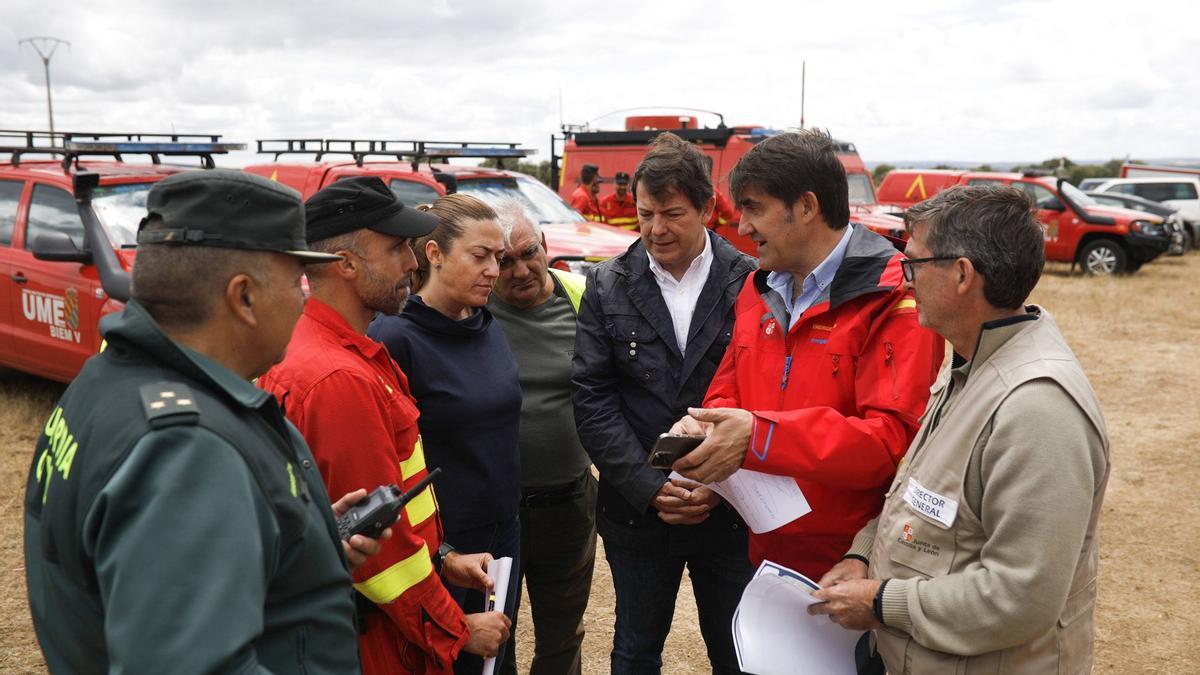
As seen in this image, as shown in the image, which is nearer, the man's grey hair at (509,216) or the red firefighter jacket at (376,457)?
the red firefighter jacket at (376,457)

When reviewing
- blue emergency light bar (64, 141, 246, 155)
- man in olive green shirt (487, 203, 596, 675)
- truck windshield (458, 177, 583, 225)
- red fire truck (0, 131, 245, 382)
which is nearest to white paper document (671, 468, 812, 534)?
man in olive green shirt (487, 203, 596, 675)

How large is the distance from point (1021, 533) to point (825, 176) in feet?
3.70

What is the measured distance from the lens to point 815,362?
97.7 inches

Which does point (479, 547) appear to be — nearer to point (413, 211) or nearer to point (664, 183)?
point (413, 211)

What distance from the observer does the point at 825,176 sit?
99.7 inches

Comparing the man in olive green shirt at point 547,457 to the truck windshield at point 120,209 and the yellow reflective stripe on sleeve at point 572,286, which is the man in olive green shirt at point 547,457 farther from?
the truck windshield at point 120,209

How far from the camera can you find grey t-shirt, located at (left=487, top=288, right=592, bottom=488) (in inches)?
127

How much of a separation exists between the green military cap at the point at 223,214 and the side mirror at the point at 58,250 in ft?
17.5

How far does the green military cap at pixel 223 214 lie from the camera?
1.41 metres

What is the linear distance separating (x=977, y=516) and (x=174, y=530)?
149 cm

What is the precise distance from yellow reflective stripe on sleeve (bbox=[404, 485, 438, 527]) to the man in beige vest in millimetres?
950

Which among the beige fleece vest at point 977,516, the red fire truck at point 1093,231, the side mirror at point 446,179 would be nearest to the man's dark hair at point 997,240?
the beige fleece vest at point 977,516

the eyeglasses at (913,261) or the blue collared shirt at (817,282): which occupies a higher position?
the eyeglasses at (913,261)

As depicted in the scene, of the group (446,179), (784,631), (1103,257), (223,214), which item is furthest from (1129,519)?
(1103,257)
